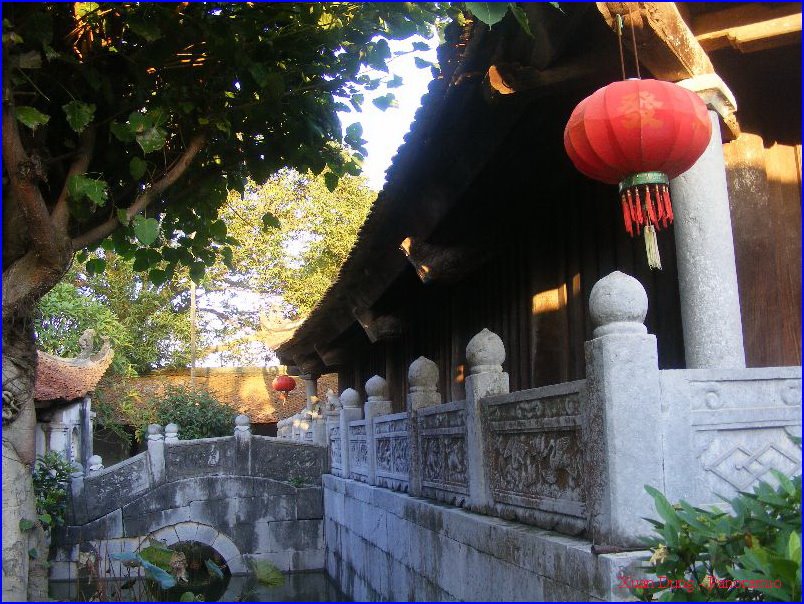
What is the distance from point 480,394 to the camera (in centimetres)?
455

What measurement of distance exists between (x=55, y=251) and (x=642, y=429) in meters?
2.64

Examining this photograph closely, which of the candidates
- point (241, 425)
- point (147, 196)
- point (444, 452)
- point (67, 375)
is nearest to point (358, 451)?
point (444, 452)

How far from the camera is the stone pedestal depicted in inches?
140

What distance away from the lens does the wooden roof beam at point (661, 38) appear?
3.41 m

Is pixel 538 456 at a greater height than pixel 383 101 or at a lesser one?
lesser

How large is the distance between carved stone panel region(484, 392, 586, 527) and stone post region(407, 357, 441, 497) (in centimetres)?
156

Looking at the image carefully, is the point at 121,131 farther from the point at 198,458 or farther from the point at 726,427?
the point at 198,458

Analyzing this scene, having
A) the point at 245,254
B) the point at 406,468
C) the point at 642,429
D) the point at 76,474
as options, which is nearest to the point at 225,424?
the point at 245,254

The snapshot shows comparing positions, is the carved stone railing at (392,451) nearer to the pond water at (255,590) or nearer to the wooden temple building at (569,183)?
the wooden temple building at (569,183)

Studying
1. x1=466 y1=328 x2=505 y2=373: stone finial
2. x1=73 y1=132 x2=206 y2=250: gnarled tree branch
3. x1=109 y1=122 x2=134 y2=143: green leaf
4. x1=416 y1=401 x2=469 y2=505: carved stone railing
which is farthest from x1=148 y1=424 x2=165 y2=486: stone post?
x1=109 y1=122 x2=134 y2=143: green leaf

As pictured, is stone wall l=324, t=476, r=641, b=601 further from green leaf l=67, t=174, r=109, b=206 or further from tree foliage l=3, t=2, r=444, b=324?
green leaf l=67, t=174, r=109, b=206

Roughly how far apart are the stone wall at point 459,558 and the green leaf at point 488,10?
2041 mm

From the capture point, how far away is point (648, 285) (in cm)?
443

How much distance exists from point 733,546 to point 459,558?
2.74 m
